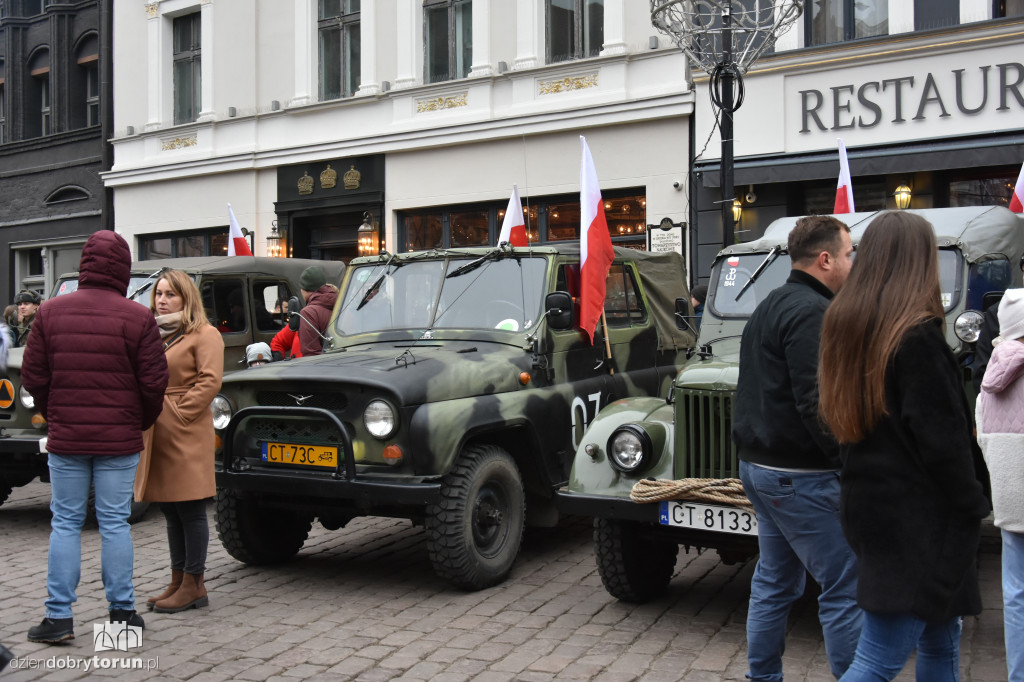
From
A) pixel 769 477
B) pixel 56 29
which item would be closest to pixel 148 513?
pixel 769 477

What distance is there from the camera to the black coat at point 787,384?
3.49m

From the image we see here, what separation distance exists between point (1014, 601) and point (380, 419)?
3.25 meters

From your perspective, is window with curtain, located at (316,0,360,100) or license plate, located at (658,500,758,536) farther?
window with curtain, located at (316,0,360,100)

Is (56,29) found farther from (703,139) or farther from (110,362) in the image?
(110,362)

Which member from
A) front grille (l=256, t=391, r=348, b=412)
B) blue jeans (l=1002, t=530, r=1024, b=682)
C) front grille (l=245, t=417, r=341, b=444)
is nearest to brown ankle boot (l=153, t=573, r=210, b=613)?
front grille (l=245, t=417, r=341, b=444)

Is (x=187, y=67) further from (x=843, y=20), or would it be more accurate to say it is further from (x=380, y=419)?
(x=380, y=419)

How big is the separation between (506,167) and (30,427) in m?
9.56

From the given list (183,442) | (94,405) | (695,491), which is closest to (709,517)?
(695,491)

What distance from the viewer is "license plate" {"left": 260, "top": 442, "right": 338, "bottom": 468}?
18.7 ft

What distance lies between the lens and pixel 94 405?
474 centimetres

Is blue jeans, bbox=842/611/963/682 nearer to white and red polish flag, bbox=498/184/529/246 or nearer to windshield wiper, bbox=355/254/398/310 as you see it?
windshield wiper, bbox=355/254/398/310

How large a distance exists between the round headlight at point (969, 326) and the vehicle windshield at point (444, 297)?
258 cm

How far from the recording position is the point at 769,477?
3.63 metres

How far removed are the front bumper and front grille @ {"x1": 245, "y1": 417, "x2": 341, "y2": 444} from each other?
0.22ft
